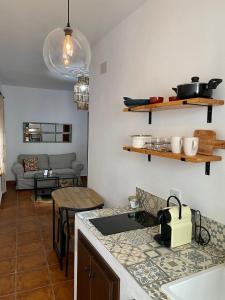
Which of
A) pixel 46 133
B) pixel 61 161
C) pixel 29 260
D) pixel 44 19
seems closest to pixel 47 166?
pixel 61 161

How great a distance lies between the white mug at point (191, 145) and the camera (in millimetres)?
1279

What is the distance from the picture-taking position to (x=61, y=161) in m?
6.32

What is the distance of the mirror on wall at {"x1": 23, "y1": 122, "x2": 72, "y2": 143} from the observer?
6.25 m

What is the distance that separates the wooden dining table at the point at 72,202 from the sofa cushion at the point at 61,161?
11.3 ft

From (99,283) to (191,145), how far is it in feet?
3.17

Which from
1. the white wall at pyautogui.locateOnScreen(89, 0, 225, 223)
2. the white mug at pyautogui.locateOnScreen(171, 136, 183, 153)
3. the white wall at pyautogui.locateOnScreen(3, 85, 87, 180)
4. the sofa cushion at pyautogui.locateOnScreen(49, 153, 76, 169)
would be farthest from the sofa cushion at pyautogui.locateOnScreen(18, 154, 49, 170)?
the white mug at pyautogui.locateOnScreen(171, 136, 183, 153)

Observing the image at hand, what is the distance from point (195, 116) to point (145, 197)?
0.83m

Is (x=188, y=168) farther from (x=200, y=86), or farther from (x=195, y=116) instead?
(x=200, y=86)

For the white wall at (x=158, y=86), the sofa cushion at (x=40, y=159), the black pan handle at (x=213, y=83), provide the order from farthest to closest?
the sofa cushion at (x=40, y=159), the white wall at (x=158, y=86), the black pan handle at (x=213, y=83)

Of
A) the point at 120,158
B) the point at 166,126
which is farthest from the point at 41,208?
the point at 166,126

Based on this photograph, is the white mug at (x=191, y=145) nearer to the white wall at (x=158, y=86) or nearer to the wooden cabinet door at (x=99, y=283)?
the white wall at (x=158, y=86)

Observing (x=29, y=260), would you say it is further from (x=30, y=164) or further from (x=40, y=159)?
(x=40, y=159)

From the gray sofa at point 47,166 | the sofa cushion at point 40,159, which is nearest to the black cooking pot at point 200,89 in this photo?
the gray sofa at point 47,166

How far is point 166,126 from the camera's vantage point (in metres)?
1.73
